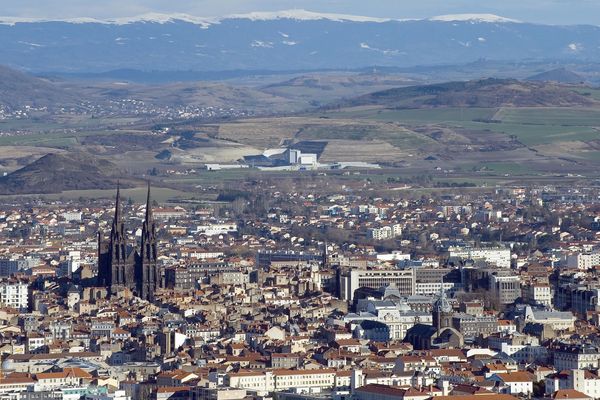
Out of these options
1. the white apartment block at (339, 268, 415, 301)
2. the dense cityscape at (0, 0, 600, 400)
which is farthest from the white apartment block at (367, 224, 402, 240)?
the white apartment block at (339, 268, 415, 301)

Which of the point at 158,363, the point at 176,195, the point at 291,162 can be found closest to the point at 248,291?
the point at 158,363

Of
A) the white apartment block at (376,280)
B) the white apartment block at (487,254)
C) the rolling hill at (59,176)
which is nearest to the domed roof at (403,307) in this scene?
the white apartment block at (376,280)

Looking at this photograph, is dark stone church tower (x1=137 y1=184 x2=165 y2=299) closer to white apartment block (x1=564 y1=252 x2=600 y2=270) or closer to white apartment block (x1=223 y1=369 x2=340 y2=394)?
white apartment block (x1=564 y1=252 x2=600 y2=270)

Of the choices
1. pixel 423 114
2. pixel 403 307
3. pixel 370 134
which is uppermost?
pixel 403 307

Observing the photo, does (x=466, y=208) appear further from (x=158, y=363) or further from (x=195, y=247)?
(x=158, y=363)

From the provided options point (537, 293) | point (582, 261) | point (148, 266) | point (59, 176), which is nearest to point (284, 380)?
point (537, 293)

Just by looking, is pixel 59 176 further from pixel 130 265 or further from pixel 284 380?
pixel 284 380

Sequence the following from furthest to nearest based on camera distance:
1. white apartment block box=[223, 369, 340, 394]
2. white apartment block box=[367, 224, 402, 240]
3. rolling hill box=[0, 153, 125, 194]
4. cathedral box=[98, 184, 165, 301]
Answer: rolling hill box=[0, 153, 125, 194] → white apartment block box=[367, 224, 402, 240] → cathedral box=[98, 184, 165, 301] → white apartment block box=[223, 369, 340, 394]

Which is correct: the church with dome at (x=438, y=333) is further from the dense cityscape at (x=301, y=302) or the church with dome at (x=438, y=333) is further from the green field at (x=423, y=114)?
the green field at (x=423, y=114)
